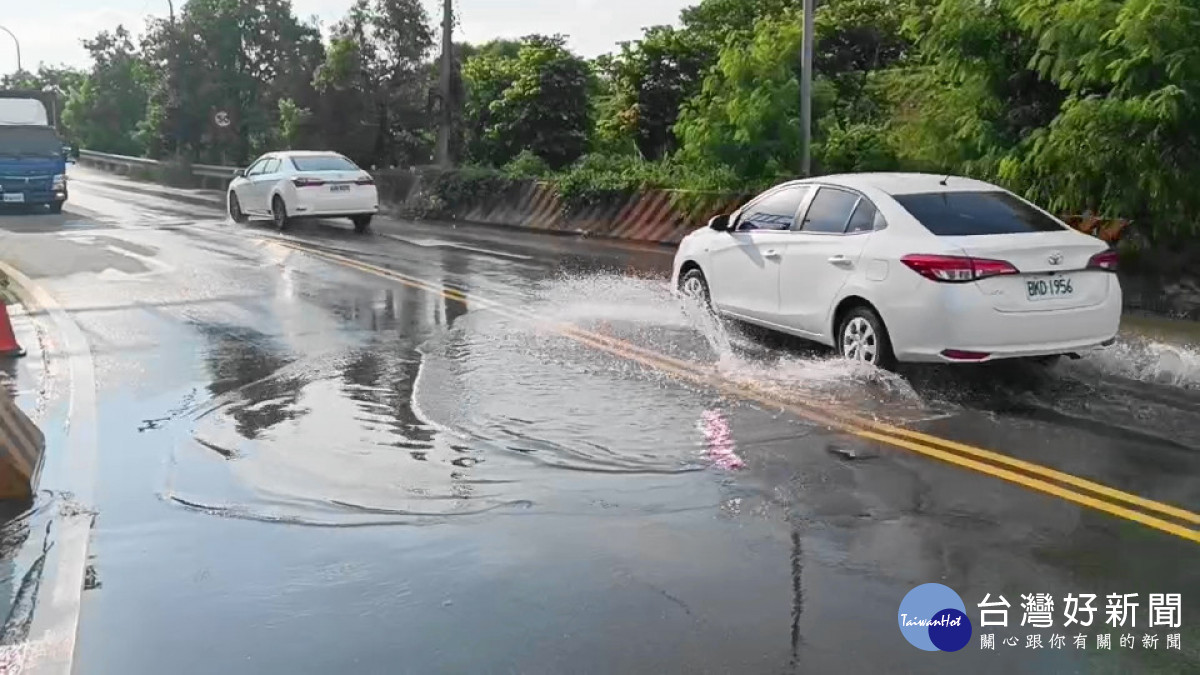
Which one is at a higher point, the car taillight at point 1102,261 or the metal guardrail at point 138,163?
Answer: the car taillight at point 1102,261

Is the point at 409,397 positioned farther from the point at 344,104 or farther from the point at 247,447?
the point at 344,104

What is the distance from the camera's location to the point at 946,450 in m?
7.15

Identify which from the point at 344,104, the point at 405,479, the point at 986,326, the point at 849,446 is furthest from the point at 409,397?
the point at 344,104

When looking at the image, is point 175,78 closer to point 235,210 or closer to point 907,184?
point 235,210

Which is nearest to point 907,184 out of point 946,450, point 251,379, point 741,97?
point 946,450

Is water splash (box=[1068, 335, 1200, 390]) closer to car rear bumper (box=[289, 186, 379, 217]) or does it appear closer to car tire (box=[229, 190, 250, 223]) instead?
car rear bumper (box=[289, 186, 379, 217])

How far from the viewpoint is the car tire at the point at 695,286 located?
11336 millimetres

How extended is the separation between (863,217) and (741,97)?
988cm

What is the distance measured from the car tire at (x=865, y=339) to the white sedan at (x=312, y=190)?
15037 mm

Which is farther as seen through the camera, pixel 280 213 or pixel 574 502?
pixel 280 213

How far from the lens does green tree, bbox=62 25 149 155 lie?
2410 inches

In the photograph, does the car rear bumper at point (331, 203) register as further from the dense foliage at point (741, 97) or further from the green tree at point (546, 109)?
the green tree at point (546, 109)

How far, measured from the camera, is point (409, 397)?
8.92m

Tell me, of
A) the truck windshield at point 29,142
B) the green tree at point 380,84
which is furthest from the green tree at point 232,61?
the truck windshield at point 29,142
